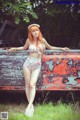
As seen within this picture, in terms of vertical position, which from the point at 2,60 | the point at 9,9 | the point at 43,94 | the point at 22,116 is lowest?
the point at 43,94

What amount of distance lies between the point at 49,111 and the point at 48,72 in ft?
2.58

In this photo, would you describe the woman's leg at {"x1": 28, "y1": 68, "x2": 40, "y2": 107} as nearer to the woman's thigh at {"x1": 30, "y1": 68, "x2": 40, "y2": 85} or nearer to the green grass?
the woman's thigh at {"x1": 30, "y1": 68, "x2": 40, "y2": 85}

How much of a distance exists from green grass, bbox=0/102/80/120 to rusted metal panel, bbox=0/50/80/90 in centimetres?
36

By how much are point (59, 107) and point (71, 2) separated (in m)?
3.61

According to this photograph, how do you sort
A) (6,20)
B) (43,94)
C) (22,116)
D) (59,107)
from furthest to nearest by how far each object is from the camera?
(6,20) < (43,94) < (59,107) < (22,116)

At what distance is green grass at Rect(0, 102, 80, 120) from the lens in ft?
21.7

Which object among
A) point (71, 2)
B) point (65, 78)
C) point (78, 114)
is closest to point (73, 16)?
point (71, 2)

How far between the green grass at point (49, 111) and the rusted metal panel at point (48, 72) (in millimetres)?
356

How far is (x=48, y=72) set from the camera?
7.38 m

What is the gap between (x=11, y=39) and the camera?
10453 millimetres

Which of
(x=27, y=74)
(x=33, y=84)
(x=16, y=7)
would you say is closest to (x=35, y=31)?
(x=27, y=74)

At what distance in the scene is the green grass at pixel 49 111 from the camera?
661 centimetres

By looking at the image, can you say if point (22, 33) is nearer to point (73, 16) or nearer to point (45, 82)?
point (73, 16)

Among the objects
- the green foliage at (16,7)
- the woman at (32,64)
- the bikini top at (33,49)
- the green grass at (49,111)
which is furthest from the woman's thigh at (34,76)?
the green foliage at (16,7)
